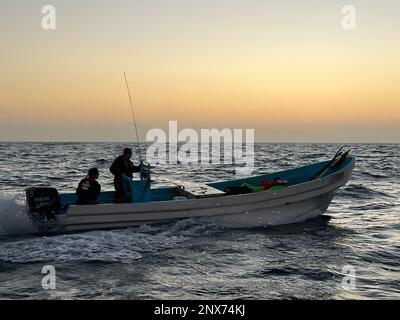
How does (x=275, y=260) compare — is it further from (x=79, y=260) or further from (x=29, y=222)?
(x=29, y=222)

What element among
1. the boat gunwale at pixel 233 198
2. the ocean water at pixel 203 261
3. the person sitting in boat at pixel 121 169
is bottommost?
the ocean water at pixel 203 261

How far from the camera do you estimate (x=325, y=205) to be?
1370 cm

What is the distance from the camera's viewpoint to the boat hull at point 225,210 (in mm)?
11109

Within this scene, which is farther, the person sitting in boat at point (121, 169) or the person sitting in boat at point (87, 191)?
the person sitting in boat at point (121, 169)

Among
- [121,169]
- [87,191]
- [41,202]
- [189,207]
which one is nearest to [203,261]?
[189,207]

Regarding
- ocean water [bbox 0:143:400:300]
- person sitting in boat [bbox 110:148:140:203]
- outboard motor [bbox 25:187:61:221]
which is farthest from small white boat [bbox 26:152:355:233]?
person sitting in boat [bbox 110:148:140:203]

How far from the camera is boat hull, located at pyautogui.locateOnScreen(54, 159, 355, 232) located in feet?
36.4

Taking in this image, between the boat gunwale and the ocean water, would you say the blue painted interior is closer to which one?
the boat gunwale

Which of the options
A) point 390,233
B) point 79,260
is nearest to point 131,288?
point 79,260

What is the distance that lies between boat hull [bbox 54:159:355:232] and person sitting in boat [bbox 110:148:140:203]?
109 centimetres

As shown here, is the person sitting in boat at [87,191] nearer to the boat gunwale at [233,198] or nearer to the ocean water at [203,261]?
the boat gunwale at [233,198]

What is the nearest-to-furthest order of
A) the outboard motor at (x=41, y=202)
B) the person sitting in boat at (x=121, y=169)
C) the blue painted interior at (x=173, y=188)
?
the outboard motor at (x=41, y=202) → the blue painted interior at (x=173, y=188) → the person sitting in boat at (x=121, y=169)

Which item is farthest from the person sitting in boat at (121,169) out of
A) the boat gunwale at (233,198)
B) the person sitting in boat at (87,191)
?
the boat gunwale at (233,198)

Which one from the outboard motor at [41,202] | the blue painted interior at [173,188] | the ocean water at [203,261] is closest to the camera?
the ocean water at [203,261]
